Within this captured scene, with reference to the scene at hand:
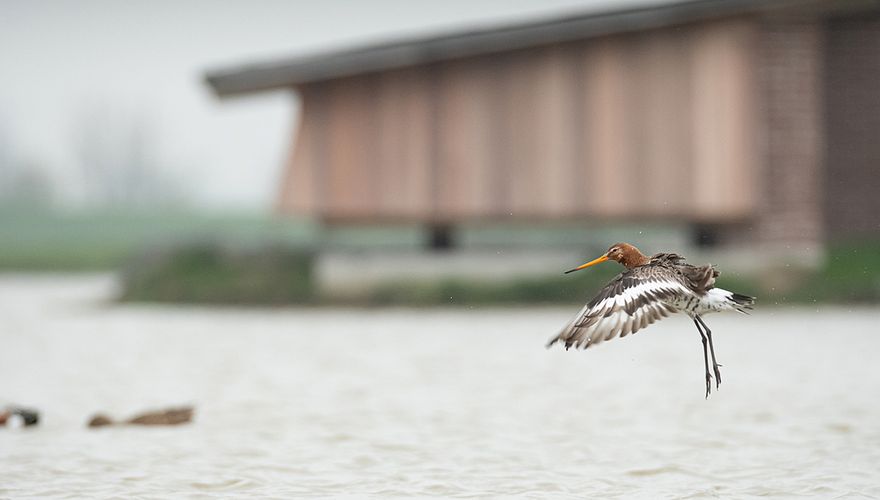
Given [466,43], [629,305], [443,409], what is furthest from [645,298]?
[466,43]

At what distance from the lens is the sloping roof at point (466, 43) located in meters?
18.8

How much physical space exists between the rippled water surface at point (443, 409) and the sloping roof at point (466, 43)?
373 centimetres

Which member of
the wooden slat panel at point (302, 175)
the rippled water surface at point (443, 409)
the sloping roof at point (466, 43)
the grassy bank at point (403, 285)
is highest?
the sloping roof at point (466, 43)

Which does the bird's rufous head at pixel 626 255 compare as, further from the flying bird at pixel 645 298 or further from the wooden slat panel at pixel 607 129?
the wooden slat panel at pixel 607 129

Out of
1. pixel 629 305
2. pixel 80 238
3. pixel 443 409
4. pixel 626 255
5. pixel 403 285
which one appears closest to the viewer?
pixel 629 305

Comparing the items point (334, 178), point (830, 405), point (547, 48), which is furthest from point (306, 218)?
point (830, 405)

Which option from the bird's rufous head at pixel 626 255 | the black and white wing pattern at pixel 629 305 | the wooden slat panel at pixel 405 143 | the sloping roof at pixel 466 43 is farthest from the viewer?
the wooden slat panel at pixel 405 143

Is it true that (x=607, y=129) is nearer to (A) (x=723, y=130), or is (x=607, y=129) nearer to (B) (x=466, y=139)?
(A) (x=723, y=130)

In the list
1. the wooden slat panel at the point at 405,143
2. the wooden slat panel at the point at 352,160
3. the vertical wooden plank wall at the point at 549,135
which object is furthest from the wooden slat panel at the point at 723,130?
the wooden slat panel at the point at 352,160

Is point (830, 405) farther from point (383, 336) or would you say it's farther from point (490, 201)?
point (490, 201)

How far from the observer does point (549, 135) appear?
19.6 metres

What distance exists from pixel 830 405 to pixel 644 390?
166 cm

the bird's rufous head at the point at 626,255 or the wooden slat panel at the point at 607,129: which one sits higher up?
the wooden slat panel at the point at 607,129

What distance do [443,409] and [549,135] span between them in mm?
9958
